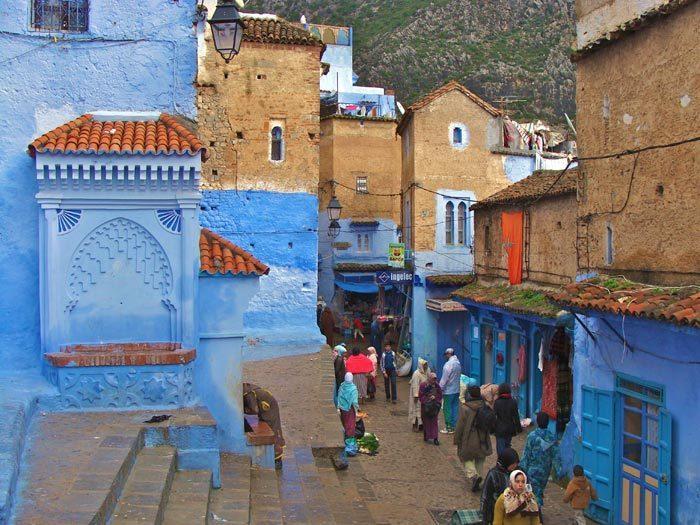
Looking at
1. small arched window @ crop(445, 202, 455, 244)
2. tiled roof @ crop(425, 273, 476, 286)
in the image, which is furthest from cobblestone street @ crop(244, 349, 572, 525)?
small arched window @ crop(445, 202, 455, 244)

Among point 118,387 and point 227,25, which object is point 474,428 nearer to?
point 118,387

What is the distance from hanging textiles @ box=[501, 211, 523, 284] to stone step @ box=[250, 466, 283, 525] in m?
9.36

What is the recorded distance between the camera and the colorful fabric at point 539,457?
10.2 m

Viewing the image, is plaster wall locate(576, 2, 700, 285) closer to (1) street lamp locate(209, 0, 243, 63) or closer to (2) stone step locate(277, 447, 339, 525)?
(2) stone step locate(277, 447, 339, 525)

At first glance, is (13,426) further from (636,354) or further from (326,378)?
(326,378)

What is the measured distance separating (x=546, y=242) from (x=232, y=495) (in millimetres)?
9969

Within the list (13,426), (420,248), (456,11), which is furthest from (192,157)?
(456,11)

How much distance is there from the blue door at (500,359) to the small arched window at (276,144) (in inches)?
283

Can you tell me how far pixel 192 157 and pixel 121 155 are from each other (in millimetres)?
843

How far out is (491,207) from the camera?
2027 cm

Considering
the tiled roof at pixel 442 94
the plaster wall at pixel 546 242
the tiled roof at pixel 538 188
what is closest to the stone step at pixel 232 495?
the plaster wall at pixel 546 242

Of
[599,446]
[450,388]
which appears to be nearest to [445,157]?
[450,388]

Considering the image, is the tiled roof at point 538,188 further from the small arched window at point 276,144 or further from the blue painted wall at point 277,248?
the small arched window at point 276,144

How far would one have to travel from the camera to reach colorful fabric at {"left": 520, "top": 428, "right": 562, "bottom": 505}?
10.2 metres
